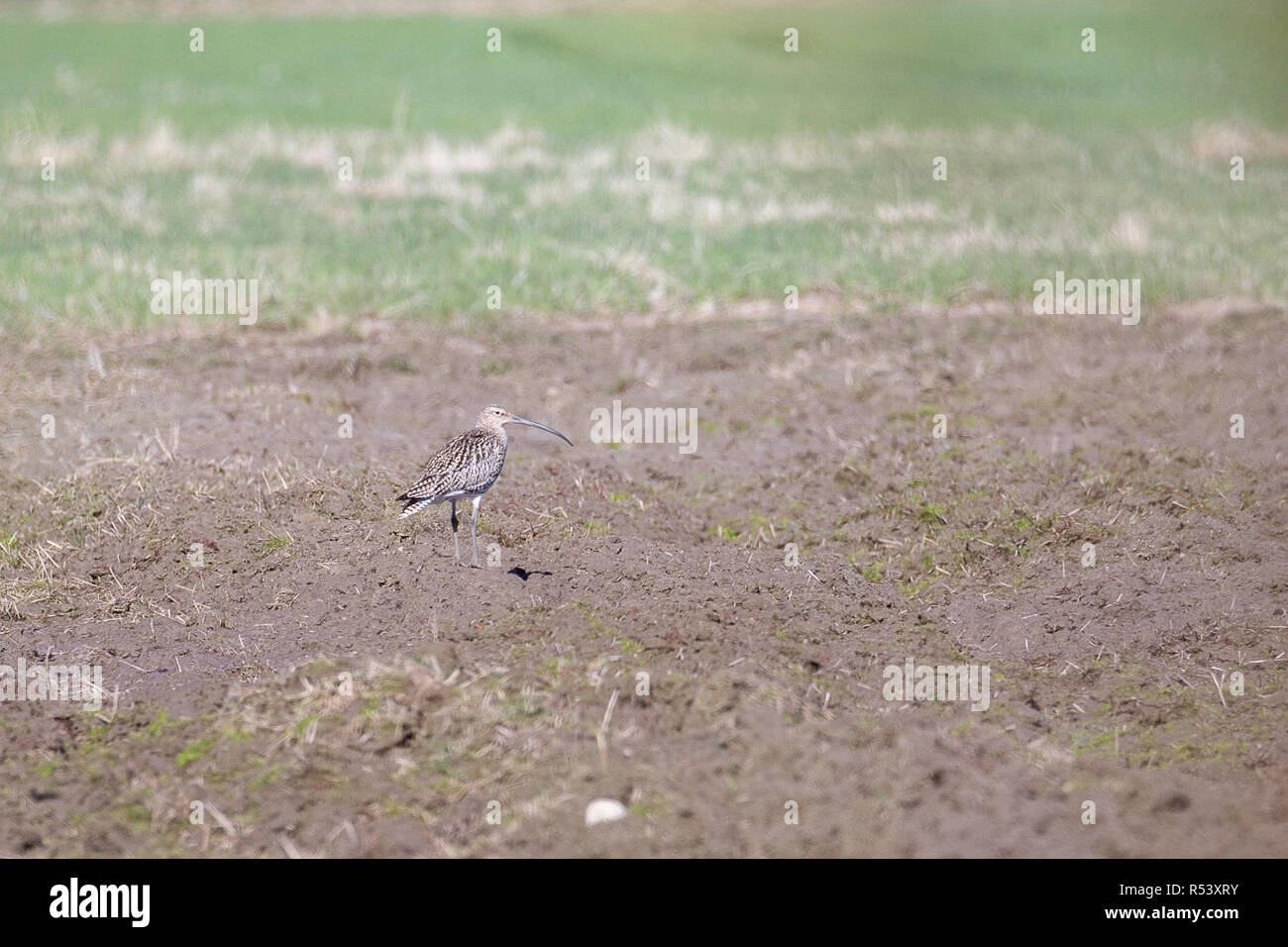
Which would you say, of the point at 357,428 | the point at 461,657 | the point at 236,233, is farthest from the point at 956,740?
the point at 236,233

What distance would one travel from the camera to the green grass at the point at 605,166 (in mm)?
14289

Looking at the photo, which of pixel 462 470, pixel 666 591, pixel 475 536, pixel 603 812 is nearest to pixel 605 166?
pixel 475 536

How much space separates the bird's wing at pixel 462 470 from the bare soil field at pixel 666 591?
50 cm

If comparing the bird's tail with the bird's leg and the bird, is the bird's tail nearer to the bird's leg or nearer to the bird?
the bird

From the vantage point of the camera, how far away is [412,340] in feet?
41.8

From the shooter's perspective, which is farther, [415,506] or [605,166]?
[605,166]

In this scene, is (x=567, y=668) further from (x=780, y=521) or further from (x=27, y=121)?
(x=27, y=121)

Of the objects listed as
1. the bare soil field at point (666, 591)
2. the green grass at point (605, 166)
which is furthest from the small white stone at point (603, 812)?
the green grass at point (605, 166)

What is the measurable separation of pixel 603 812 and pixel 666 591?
2.37m

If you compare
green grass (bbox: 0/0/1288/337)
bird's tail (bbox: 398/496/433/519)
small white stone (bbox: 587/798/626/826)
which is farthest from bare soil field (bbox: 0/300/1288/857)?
green grass (bbox: 0/0/1288/337)

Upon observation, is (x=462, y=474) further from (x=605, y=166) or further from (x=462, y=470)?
(x=605, y=166)

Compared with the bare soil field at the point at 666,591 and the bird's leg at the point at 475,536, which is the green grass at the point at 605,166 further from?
the bird's leg at the point at 475,536

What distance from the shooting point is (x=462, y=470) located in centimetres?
794

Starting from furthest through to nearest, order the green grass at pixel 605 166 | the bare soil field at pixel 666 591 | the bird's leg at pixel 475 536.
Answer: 1. the green grass at pixel 605 166
2. the bird's leg at pixel 475 536
3. the bare soil field at pixel 666 591
